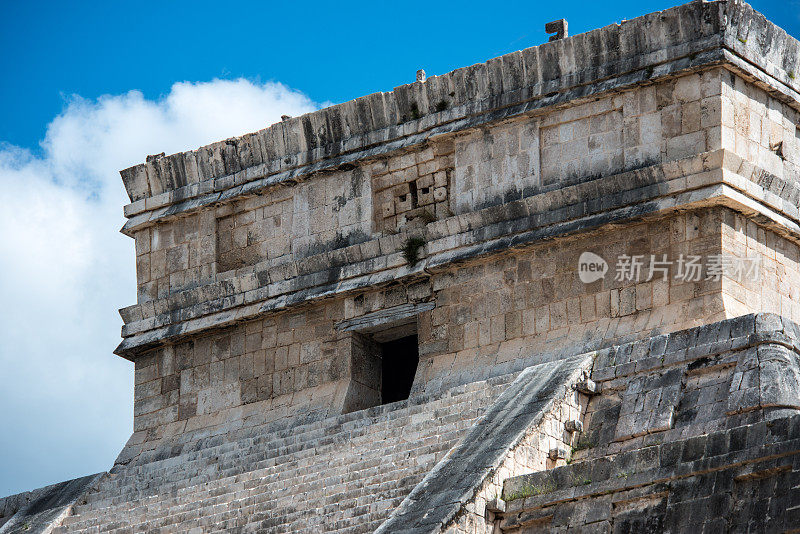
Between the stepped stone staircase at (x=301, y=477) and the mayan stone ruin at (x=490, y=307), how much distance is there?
45 millimetres

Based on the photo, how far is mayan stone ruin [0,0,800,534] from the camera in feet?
54.3

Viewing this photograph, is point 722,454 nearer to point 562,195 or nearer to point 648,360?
point 648,360

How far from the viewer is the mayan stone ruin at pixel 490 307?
1656cm

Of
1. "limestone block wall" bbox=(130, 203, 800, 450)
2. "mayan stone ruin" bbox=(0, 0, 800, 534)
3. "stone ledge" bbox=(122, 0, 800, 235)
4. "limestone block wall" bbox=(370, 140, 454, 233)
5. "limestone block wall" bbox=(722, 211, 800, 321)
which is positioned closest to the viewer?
"mayan stone ruin" bbox=(0, 0, 800, 534)

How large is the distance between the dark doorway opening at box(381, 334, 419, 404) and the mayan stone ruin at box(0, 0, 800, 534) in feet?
0.13

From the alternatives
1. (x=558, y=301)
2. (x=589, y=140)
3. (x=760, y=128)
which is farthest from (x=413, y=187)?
(x=760, y=128)

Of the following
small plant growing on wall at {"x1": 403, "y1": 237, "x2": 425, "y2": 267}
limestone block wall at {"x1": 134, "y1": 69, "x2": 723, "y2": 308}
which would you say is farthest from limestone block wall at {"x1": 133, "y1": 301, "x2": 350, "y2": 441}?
small plant growing on wall at {"x1": 403, "y1": 237, "x2": 425, "y2": 267}

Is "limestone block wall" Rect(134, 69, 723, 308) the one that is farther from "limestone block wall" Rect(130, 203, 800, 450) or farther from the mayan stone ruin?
"limestone block wall" Rect(130, 203, 800, 450)

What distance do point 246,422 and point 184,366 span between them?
→ 5.53 feet

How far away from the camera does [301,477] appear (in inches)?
744

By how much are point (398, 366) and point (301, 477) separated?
15.6 ft

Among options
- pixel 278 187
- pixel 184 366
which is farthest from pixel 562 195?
pixel 184 366

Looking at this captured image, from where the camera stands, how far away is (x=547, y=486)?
16.4m

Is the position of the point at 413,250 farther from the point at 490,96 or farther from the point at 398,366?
the point at 490,96
